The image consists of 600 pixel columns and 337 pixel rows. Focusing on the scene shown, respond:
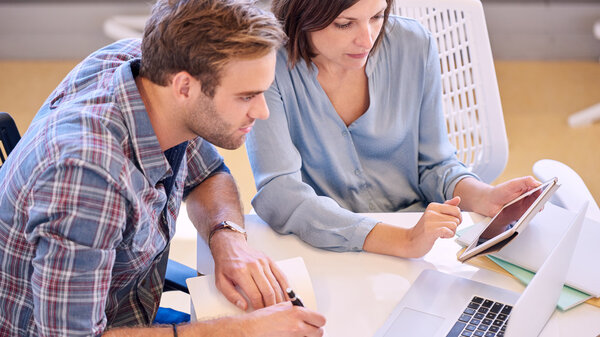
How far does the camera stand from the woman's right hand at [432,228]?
4.02 ft

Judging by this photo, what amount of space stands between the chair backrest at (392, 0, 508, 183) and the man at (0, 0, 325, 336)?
75 cm

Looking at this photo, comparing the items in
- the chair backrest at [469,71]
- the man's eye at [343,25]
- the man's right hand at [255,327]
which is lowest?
the man's right hand at [255,327]

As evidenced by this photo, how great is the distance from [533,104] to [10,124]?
278 cm

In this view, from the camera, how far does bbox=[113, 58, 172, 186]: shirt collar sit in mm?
1095

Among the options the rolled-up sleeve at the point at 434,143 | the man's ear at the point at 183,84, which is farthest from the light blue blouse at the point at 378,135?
the man's ear at the point at 183,84

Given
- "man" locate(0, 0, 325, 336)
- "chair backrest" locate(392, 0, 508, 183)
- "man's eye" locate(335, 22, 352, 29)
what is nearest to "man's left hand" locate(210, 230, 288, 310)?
"man" locate(0, 0, 325, 336)

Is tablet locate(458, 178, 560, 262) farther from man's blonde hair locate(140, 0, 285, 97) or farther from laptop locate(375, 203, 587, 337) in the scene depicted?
man's blonde hair locate(140, 0, 285, 97)

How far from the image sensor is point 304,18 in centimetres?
141

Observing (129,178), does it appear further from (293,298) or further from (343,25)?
(343,25)

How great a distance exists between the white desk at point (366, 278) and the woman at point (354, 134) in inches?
1.1

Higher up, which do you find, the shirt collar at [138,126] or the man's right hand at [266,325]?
the shirt collar at [138,126]

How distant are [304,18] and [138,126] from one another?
1.56 feet

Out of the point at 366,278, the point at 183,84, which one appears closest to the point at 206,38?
the point at 183,84

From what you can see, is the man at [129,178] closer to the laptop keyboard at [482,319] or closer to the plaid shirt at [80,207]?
the plaid shirt at [80,207]
